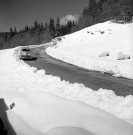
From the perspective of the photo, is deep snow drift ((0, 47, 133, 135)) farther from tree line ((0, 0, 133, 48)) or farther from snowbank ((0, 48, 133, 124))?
tree line ((0, 0, 133, 48))

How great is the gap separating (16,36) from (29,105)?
6709 inches

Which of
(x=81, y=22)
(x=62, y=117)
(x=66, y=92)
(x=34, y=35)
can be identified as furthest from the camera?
(x=34, y=35)

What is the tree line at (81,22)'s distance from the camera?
65831mm

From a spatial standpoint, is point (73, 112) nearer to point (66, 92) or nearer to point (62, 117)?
point (62, 117)

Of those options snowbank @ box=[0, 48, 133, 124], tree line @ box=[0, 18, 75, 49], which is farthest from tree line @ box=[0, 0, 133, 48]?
snowbank @ box=[0, 48, 133, 124]

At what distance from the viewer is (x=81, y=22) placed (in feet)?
320

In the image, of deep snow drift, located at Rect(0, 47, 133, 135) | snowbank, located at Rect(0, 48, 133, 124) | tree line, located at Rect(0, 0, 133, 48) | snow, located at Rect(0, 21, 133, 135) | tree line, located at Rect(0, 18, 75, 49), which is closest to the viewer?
snow, located at Rect(0, 21, 133, 135)

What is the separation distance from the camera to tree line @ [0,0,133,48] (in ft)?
216

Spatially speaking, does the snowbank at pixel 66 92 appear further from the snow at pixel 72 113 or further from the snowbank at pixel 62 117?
the snowbank at pixel 62 117

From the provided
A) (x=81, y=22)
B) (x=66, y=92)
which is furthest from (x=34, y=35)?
(x=66, y=92)

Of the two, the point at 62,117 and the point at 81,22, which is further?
the point at 81,22

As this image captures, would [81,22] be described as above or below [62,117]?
above

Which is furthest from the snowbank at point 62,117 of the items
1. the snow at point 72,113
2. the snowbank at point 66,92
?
the snowbank at point 66,92

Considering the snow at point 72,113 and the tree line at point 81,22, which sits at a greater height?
the tree line at point 81,22
